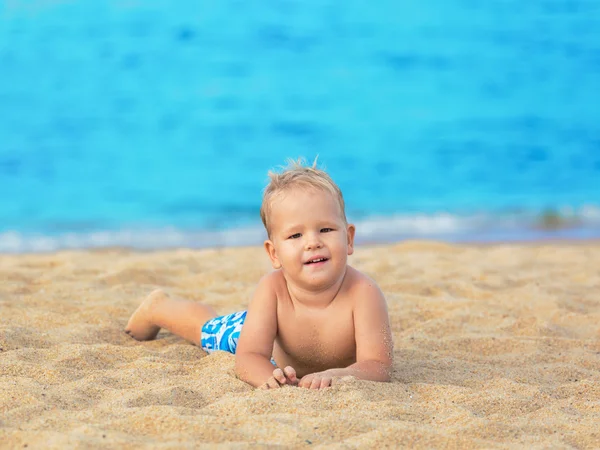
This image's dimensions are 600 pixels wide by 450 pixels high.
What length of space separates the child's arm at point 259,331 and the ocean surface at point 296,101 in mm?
9242

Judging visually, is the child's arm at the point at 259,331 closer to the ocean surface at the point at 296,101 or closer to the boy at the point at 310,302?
the boy at the point at 310,302

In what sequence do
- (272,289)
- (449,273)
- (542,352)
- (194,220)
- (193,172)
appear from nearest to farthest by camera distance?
(272,289), (542,352), (449,273), (194,220), (193,172)

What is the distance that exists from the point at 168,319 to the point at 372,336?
1253mm

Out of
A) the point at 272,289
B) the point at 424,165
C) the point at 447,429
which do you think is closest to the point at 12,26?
the point at 424,165

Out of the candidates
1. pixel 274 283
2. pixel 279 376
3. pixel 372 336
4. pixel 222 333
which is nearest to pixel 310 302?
pixel 274 283

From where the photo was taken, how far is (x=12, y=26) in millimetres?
15453

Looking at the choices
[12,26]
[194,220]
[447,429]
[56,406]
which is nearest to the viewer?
[447,429]

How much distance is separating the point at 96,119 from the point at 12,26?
8.84 feet

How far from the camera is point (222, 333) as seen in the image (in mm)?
3482

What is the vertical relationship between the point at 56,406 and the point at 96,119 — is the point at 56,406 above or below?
below

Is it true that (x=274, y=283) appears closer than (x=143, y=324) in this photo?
Yes

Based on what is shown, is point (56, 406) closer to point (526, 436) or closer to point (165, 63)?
point (526, 436)

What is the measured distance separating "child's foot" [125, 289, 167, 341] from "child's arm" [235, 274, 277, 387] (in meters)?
0.93

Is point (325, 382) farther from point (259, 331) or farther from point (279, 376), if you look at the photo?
point (259, 331)
